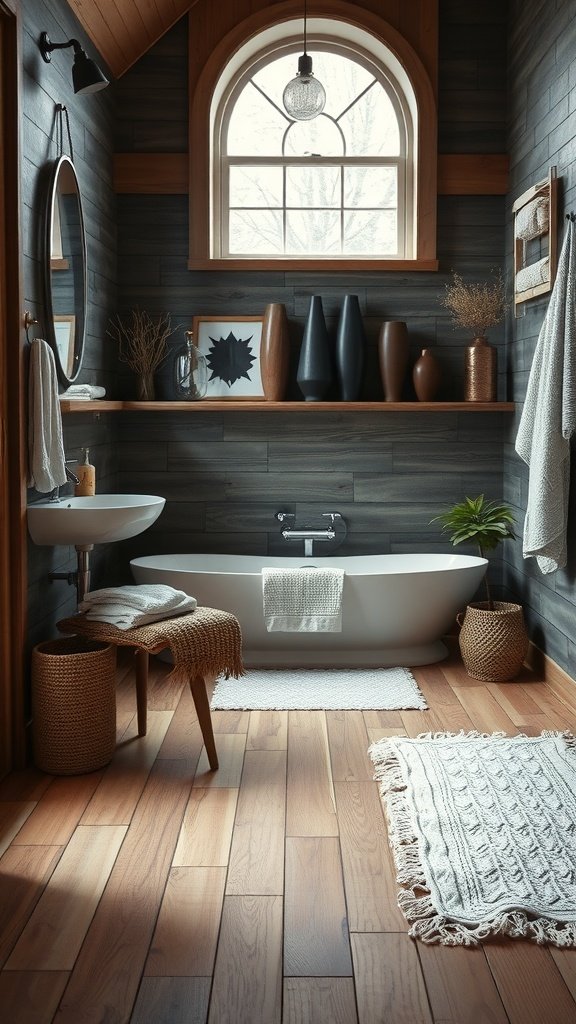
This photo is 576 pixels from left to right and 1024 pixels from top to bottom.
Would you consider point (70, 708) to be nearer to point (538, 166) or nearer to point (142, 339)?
point (142, 339)

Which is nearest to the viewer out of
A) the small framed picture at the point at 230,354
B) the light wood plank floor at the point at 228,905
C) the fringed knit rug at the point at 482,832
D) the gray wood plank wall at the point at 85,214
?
the light wood plank floor at the point at 228,905

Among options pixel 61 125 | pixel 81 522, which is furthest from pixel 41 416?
pixel 61 125

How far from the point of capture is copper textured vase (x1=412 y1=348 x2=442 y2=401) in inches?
185

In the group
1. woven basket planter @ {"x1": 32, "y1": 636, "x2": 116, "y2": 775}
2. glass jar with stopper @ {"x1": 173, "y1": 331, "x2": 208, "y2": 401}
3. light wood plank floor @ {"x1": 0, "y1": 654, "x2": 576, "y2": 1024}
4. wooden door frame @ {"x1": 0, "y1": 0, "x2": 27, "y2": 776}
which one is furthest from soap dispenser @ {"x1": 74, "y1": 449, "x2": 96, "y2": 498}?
glass jar with stopper @ {"x1": 173, "y1": 331, "x2": 208, "y2": 401}

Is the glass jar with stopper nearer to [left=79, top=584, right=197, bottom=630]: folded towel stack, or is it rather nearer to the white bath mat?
the white bath mat

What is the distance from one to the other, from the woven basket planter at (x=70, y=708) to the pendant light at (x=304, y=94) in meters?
2.53

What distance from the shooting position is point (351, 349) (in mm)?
4684

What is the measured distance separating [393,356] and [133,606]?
212 centimetres

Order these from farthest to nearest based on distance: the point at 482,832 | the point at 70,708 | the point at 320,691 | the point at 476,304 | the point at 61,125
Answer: the point at 476,304 → the point at 320,691 → the point at 61,125 → the point at 70,708 → the point at 482,832

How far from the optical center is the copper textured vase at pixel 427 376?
4691 mm

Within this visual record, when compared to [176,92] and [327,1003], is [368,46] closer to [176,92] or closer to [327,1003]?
[176,92]

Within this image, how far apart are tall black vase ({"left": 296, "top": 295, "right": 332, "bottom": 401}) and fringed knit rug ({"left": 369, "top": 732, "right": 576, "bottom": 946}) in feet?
6.33

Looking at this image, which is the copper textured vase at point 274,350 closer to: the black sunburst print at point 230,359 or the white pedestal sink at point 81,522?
the black sunburst print at point 230,359

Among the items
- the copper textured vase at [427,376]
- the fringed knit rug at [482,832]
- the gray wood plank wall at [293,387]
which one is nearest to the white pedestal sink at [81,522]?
the fringed knit rug at [482,832]
